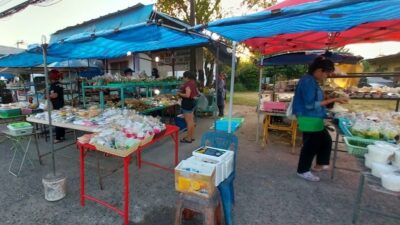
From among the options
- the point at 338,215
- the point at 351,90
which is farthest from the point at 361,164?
the point at 351,90

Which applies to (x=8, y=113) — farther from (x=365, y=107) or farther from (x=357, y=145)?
(x=365, y=107)

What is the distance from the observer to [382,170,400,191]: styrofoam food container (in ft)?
5.74

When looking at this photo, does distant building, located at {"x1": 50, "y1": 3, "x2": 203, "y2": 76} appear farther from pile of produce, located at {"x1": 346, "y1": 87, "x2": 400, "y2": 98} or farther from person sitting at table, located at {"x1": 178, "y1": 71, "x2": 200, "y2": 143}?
pile of produce, located at {"x1": 346, "y1": 87, "x2": 400, "y2": 98}

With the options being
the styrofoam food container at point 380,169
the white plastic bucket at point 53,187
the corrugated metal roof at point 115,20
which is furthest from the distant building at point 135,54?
the styrofoam food container at point 380,169

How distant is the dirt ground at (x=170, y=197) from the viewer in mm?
2523

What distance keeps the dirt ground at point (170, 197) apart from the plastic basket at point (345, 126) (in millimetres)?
947

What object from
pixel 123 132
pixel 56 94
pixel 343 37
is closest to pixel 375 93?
pixel 343 37

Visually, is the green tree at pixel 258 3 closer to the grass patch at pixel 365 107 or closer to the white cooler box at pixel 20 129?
the grass patch at pixel 365 107

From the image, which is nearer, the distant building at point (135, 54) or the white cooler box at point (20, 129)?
the white cooler box at point (20, 129)

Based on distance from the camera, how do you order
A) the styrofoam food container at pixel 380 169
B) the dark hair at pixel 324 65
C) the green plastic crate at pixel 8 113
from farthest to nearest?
the green plastic crate at pixel 8 113 → the dark hair at pixel 324 65 → the styrofoam food container at pixel 380 169

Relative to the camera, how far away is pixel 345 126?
2844 mm

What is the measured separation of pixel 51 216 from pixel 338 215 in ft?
11.1

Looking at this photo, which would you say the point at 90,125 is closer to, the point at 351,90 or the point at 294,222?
the point at 294,222

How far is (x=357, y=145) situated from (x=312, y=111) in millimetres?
904
